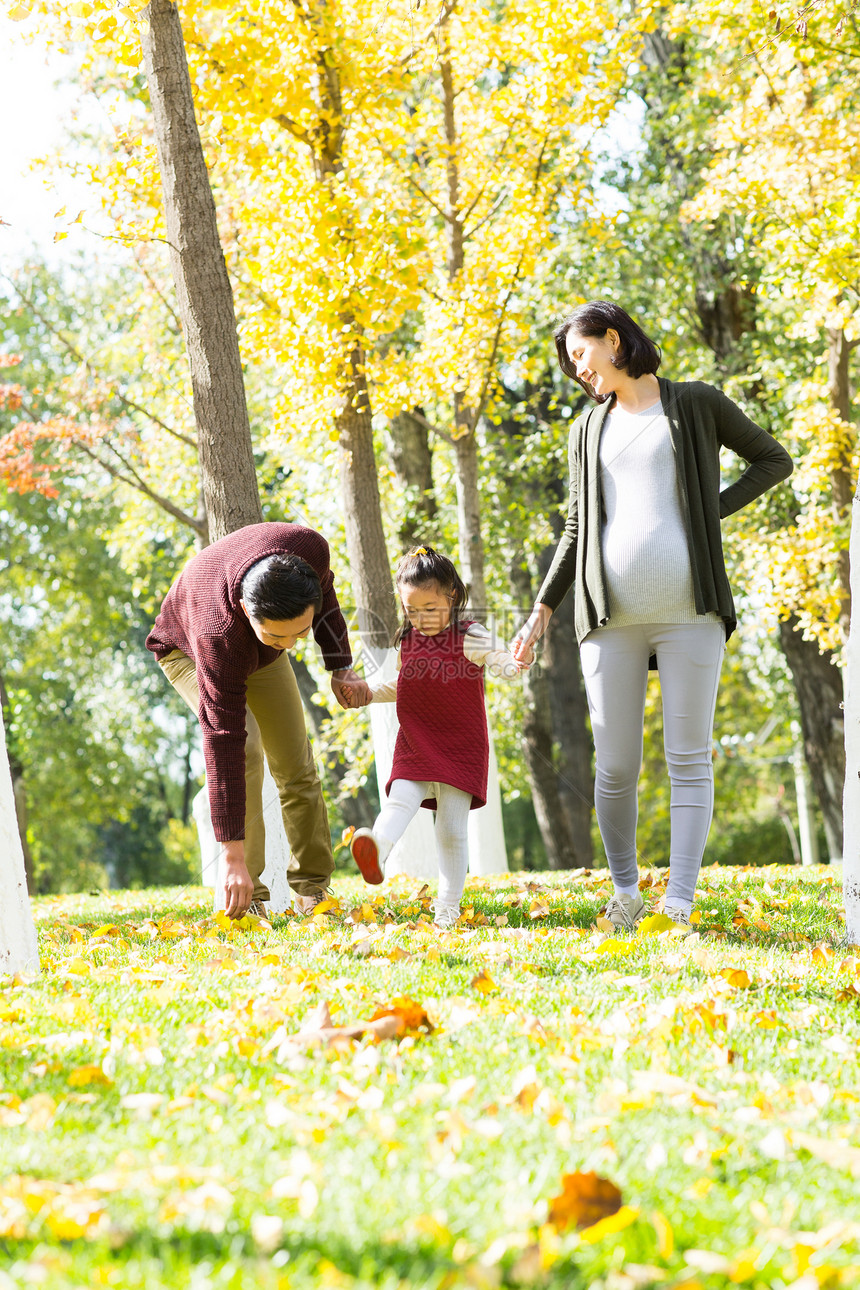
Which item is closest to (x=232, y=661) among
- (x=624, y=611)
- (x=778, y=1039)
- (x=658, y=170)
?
(x=624, y=611)

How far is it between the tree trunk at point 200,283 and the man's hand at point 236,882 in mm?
2472

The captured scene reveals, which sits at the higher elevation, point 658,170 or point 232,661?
point 658,170

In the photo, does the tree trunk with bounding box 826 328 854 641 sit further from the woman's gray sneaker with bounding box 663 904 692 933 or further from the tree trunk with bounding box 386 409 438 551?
the woman's gray sneaker with bounding box 663 904 692 933

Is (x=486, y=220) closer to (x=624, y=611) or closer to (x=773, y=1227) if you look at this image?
(x=624, y=611)

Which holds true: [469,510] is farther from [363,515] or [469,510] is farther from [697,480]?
[697,480]

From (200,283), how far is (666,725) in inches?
146

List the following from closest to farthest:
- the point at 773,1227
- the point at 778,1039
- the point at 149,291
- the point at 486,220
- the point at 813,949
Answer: the point at 773,1227, the point at 778,1039, the point at 813,949, the point at 486,220, the point at 149,291

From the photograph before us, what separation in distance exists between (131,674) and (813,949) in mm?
20868

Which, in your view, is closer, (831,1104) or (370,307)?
(831,1104)

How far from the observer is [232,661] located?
12.5 ft

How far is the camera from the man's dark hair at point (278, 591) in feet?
11.7

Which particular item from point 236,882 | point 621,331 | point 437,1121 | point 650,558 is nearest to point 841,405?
point 621,331

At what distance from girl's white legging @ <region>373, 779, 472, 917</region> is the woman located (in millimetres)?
580

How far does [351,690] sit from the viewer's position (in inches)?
174
